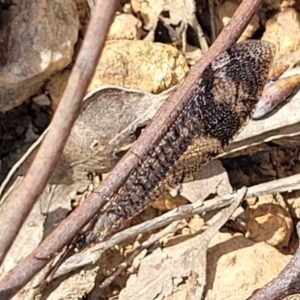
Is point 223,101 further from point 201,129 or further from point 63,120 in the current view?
point 63,120

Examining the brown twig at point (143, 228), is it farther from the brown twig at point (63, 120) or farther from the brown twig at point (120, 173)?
the brown twig at point (63, 120)

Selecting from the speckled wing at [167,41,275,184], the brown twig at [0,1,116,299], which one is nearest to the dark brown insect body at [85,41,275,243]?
the speckled wing at [167,41,275,184]

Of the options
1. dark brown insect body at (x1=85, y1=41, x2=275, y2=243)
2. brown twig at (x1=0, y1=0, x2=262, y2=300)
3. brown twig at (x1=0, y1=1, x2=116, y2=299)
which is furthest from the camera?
dark brown insect body at (x1=85, y1=41, x2=275, y2=243)

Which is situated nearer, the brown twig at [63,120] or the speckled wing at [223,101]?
the brown twig at [63,120]

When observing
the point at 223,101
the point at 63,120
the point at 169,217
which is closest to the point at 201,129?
the point at 223,101

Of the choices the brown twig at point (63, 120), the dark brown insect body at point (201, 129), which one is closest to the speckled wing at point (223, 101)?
the dark brown insect body at point (201, 129)

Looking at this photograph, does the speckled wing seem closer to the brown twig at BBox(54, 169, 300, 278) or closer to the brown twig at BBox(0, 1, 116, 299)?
the brown twig at BBox(54, 169, 300, 278)

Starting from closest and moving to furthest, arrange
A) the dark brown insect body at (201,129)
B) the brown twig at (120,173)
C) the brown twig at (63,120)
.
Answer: the brown twig at (63,120)
the brown twig at (120,173)
the dark brown insect body at (201,129)

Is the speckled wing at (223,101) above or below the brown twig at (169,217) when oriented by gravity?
above
